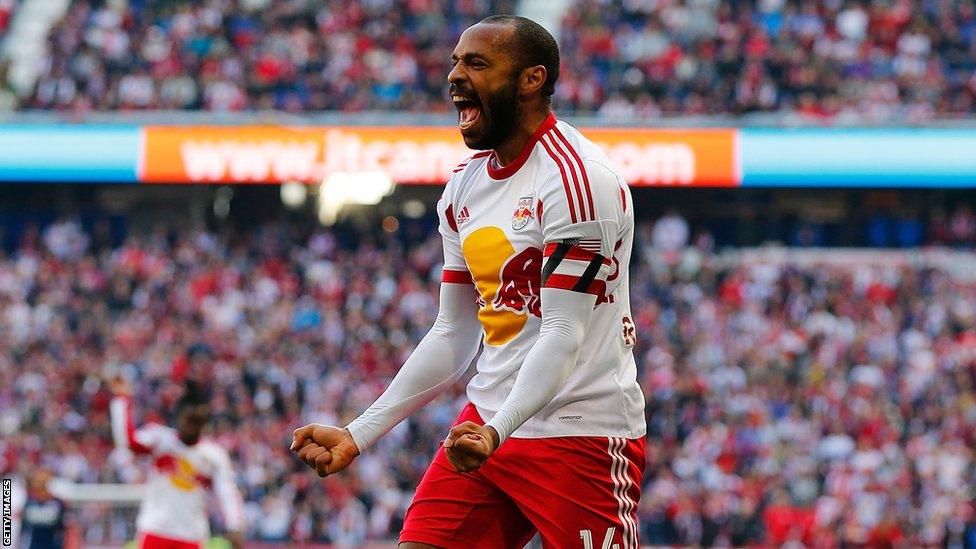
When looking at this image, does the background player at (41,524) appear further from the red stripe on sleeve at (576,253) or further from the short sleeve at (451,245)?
the red stripe on sleeve at (576,253)

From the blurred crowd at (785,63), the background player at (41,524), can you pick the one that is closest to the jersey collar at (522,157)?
the background player at (41,524)

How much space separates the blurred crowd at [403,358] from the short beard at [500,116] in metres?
11.2

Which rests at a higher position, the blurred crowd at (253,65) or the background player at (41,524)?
the blurred crowd at (253,65)

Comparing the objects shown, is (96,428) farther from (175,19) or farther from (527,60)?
(527,60)

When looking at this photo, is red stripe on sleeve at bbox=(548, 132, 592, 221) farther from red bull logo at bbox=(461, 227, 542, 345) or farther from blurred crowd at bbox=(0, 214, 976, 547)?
blurred crowd at bbox=(0, 214, 976, 547)

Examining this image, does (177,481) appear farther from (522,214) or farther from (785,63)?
(785,63)

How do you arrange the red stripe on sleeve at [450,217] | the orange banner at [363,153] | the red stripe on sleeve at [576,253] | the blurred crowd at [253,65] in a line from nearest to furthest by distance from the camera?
the red stripe on sleeve at [576,253] < the red stripe on sleeve at [450,217] < the orange banner at [363,153] < the blurred crowd at [253,65]

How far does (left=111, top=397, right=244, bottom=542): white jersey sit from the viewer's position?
30.5ft

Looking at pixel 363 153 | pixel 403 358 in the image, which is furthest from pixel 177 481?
pixel 363 153

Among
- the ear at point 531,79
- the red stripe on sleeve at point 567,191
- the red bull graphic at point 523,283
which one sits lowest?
the red bull graphic at point 523,283

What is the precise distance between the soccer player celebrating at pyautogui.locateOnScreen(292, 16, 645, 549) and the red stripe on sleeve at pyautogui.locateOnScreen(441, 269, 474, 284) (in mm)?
65

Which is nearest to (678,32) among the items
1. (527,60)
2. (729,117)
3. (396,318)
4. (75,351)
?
(729,117)

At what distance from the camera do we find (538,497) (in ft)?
14.4

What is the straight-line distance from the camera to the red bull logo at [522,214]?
4.36 meters
